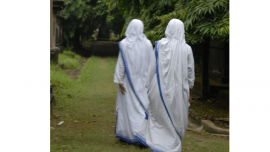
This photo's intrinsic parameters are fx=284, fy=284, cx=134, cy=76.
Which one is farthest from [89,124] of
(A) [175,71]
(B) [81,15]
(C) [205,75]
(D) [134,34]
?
(B) [81,15]

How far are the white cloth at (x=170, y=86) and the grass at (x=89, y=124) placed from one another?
588 mm

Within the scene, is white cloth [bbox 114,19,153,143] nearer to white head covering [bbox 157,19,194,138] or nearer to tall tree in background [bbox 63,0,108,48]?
white head covering [bbox 157,19,194,138]

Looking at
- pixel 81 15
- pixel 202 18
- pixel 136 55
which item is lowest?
pixel 136 55

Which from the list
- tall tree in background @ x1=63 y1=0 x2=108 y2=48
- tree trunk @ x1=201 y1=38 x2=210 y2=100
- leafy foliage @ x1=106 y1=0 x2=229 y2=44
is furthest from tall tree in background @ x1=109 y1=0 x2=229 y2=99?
tall tree in background @ x1=63 y1=0 x2=108 y2=48

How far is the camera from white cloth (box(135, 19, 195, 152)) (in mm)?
3479

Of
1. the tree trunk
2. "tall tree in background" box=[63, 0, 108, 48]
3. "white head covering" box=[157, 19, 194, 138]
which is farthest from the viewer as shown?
"tall tree in background" box=[63, 0, 108, 48]

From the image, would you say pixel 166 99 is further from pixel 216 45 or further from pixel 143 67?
pixel 216 45

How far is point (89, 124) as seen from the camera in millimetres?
5367

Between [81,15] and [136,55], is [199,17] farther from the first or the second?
[81,15]

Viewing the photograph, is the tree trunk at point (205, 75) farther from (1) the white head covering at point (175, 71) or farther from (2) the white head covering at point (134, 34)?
(1) the white head covering at point (175, 71)

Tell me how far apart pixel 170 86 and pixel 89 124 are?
2405mm

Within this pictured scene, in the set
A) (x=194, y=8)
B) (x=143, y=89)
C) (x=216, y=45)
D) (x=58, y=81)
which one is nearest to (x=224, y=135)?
(x=143, y=89)

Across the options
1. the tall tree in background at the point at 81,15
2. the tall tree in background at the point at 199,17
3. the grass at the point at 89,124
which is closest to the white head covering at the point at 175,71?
the grass at the point at 89,124

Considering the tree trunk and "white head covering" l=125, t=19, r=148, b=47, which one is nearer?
"white head covering" l=125, t=19, r=148, b=47
